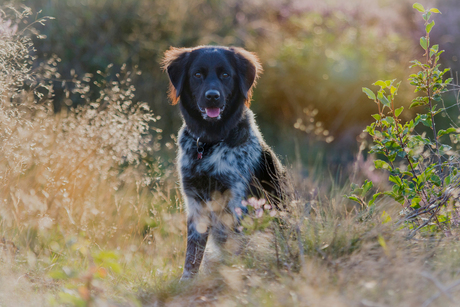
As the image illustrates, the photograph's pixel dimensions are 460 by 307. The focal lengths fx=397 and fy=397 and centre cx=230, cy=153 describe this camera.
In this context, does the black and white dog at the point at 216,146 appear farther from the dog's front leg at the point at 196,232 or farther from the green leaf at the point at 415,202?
the green leaf at the point at 415,202

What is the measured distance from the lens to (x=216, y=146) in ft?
9.75

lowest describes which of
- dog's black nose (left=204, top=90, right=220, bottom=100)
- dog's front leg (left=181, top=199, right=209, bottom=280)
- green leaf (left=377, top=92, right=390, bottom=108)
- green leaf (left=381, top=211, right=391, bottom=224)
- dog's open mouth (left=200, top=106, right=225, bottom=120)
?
dog's front leg (left=181, top=199, right=209, bottom=280)

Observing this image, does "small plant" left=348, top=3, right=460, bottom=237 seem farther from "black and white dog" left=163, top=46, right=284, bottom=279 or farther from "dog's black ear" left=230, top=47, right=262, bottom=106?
"dog's black ear" left=230, top=47, right=262, bottom=106

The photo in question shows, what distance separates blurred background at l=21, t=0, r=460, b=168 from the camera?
272 inches

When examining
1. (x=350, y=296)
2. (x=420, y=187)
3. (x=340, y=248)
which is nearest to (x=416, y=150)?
(x=420, y=187)

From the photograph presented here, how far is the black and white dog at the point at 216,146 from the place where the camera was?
2.83 metres

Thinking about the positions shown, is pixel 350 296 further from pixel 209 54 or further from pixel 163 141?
pixel 163 141

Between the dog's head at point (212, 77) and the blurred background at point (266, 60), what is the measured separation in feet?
11.8

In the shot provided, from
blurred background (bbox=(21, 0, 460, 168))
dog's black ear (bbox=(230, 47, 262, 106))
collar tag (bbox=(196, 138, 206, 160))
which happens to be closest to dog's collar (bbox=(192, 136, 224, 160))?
collar tag (bbox=(196, 138, 206, 160))

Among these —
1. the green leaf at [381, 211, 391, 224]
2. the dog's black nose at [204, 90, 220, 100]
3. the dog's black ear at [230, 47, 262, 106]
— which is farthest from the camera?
the dog's black ear at [230, 47, 262, 106]

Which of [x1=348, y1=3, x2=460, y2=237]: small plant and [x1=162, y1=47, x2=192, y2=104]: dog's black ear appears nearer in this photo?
[x1=348, y1=3, x2=460, y2=237]: small plant

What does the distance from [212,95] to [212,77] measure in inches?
9.0

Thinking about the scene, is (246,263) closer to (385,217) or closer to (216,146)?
(385,217)

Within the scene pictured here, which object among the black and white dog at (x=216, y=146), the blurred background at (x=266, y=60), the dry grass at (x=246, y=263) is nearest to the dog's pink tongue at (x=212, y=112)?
the black and white dog at (x=216, y=146)
